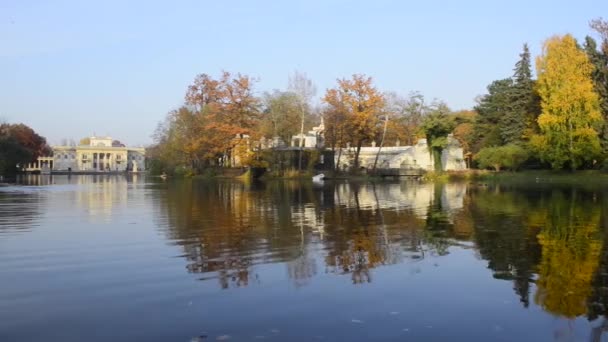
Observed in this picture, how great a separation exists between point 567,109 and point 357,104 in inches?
786

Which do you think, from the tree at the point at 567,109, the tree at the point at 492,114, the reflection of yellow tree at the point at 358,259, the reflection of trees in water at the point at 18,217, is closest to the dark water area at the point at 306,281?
the reflection of yellow tree at the point at 358,259

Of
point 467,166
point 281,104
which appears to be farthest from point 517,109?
point 281,104

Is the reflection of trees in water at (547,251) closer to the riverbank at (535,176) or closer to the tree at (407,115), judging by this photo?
the riverbank at (535,176)

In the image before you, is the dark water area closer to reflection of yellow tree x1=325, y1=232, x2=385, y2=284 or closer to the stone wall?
reflection of yellow tree x1=325, y1=232, x2=385, y2=284

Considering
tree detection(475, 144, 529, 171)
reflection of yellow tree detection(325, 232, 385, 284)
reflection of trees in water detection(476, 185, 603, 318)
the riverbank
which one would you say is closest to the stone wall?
tree detection(475, 144, 529, 171)

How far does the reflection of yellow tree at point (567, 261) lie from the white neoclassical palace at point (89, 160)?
457ft

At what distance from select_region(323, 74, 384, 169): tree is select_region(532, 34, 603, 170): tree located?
16025 millimetres

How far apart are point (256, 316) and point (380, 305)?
1.52 metres

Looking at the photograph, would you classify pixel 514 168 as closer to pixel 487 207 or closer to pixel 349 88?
pixel 349 88

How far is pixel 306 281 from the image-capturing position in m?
8.20

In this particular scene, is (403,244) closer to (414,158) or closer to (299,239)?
(299,239)

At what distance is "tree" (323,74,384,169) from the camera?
194ft

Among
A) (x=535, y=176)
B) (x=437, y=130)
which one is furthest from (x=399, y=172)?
(x=535, y=176)

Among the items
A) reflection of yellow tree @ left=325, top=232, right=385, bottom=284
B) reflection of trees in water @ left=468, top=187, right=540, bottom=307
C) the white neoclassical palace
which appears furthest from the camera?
the white neoclassical palace
